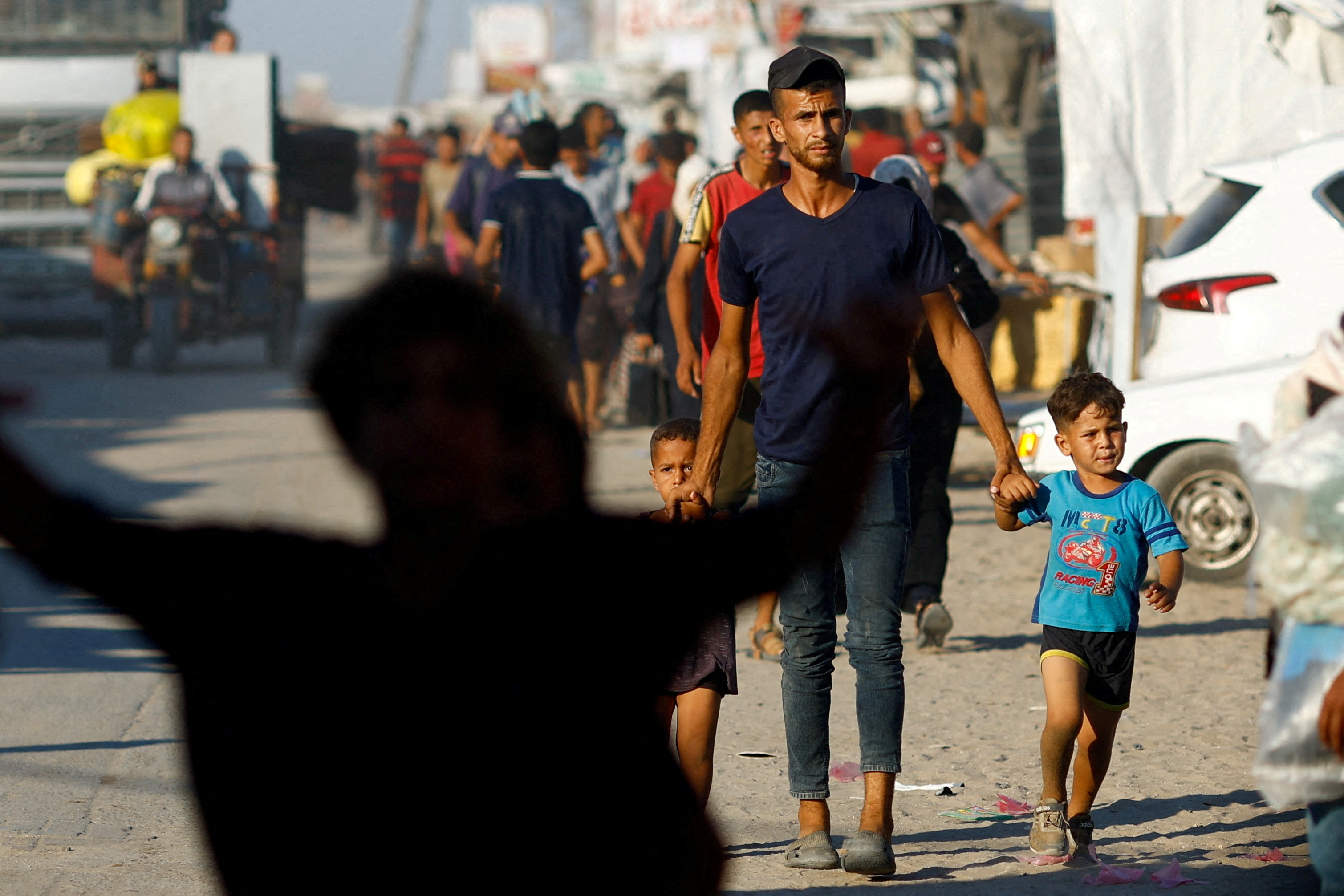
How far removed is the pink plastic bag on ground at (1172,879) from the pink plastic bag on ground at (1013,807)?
1.84 ft

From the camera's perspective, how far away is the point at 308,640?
6.09ft

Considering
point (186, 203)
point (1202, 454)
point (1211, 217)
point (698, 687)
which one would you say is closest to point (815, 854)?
point (698, 687)

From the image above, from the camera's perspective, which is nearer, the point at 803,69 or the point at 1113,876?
the point at 1113,876

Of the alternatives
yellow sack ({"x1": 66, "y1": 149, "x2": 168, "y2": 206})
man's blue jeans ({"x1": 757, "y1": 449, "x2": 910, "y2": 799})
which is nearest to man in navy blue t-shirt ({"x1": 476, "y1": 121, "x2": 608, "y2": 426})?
man's blue jeans ({"x1": 757, "y1": 449, "x2": 910, "y2": 799})

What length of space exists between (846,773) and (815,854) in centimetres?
94

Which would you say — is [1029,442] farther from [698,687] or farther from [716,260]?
[698,687]

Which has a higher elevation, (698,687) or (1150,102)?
(1150,102)

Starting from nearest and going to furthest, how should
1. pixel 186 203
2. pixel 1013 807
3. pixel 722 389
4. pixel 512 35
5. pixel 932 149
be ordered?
pixel 722 389
pixel 1013 807
pixel 932 149
pixel 186 203
pixel 512 35

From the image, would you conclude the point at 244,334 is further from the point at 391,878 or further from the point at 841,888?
the point at 391,878

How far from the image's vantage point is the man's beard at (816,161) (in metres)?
4.25

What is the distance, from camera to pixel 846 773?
5160 mm

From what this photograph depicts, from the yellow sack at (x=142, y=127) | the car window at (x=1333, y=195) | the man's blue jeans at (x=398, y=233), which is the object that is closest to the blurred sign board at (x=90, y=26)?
the yellow sack at (x=142, y=127)

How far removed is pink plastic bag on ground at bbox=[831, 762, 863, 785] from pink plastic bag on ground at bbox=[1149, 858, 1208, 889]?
42.9 inches

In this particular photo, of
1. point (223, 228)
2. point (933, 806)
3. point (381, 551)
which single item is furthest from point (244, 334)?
point (381, 551)
